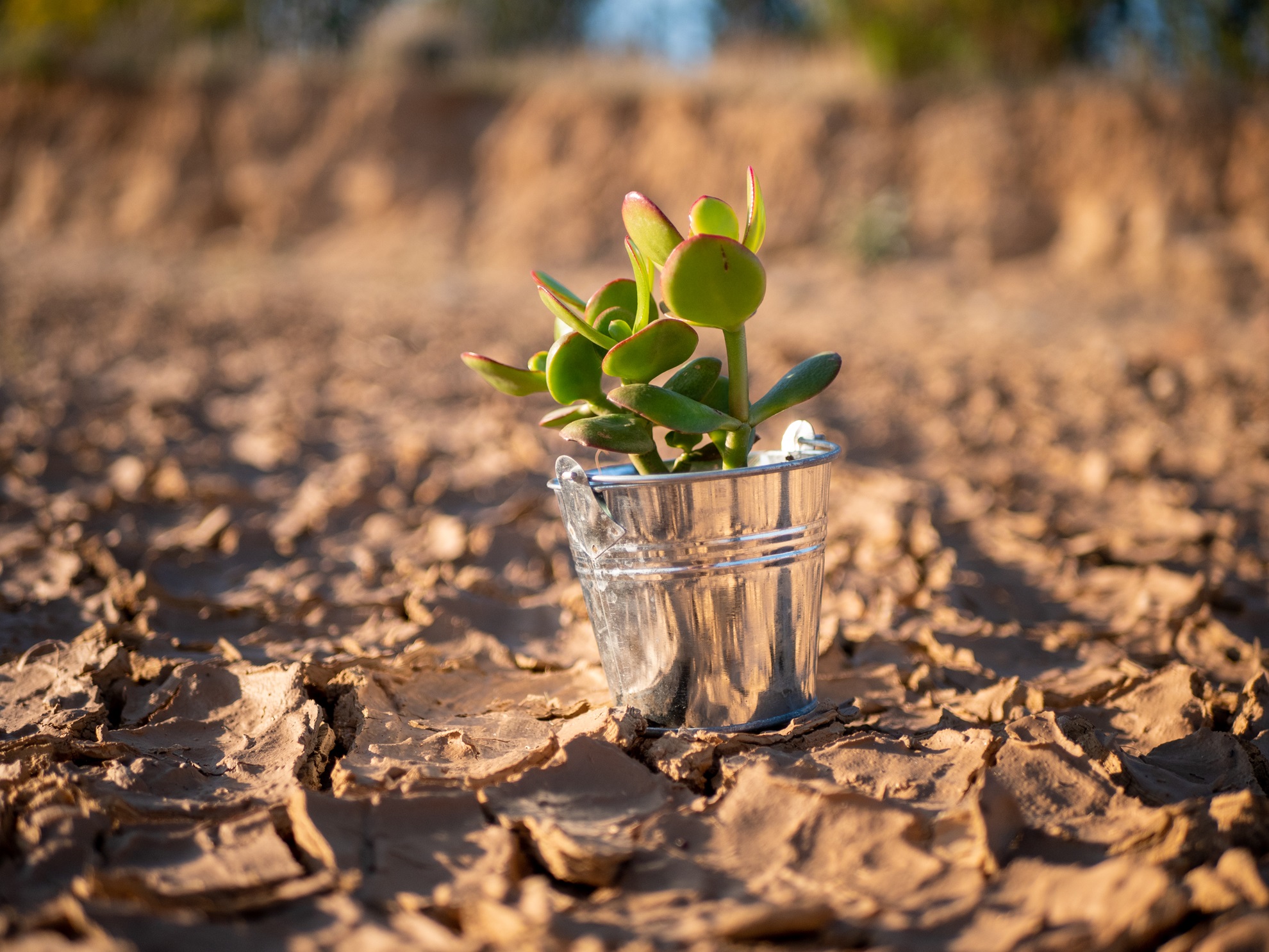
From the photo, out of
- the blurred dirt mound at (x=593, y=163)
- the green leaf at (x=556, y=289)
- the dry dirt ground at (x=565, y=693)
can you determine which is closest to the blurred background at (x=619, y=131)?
the blurred dirt mound at (x=593, y=163)

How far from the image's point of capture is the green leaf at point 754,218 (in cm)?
132

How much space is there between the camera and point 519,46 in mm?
13000

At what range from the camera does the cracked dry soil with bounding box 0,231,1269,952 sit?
3.19ft

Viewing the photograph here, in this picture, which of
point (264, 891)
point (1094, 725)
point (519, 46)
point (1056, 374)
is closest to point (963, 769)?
point (1094, 725)

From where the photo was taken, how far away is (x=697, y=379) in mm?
1438

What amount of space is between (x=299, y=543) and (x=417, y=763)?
1.27 m

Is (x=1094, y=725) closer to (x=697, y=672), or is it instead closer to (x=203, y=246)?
(x=697, y=672)

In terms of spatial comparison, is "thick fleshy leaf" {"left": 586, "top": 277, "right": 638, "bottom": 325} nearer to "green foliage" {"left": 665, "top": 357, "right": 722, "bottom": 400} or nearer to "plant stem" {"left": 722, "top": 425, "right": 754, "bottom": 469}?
"green foliage" {"left": 665, "top": 357, "right": 722, "bottom": 400}

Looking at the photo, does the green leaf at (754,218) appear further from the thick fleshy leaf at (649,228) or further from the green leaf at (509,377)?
the green leaf at (509,377)

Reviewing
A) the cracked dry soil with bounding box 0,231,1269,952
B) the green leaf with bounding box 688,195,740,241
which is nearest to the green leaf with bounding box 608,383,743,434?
the green leaf with bounding box 688,195,740,241

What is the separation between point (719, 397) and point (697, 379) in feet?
0.21

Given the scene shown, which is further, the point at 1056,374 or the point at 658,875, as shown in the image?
the point at 1056,374

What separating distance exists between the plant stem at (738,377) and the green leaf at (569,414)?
20 centimetres

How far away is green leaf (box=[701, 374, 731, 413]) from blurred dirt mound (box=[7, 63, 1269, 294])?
6980 millimetres
